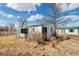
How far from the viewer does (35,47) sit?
3.68m

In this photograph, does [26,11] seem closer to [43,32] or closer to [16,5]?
[16,5]

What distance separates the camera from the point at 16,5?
3.69m

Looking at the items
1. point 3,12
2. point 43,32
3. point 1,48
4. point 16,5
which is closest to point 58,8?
point 43,32

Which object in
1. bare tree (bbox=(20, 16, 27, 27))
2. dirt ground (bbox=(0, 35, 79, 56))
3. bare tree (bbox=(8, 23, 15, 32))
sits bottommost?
dirt ground (bbox=(0, 35, 79, 56))

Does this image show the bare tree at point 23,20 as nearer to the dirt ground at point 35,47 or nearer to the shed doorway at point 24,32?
the shed doorway at point 24,32

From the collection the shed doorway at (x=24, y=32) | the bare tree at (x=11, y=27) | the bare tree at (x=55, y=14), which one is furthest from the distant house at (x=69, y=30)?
the bare tree at (x=11, y=27)

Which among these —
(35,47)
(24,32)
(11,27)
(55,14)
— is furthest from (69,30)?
(11,27)

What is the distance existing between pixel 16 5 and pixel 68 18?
1.05 m

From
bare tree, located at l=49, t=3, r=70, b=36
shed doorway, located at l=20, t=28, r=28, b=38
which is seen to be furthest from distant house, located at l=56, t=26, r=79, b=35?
shed doorway, located at l=20, t=28, r=28, b=38

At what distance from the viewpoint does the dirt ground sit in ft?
11.9

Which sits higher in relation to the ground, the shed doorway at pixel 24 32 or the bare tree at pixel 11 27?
the bare tree at pixel 11 27

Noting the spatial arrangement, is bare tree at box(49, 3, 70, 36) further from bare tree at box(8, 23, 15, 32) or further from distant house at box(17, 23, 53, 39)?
bare tree at box(8, 23, 15, 32)

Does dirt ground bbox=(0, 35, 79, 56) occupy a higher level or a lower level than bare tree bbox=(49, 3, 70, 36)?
lower

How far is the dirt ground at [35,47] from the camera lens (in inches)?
143
